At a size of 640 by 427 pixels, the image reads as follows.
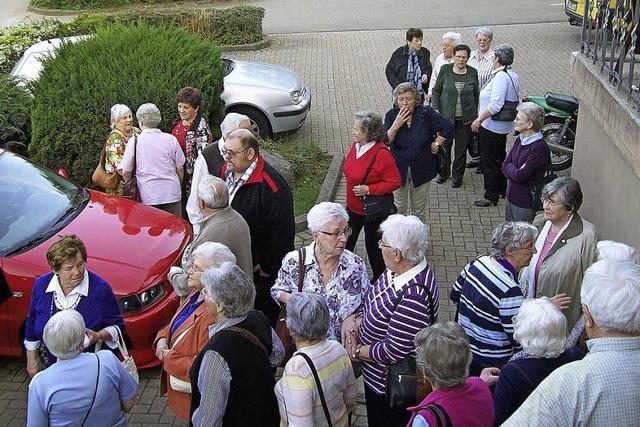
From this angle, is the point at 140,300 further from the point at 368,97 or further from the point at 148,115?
the point at 368,97

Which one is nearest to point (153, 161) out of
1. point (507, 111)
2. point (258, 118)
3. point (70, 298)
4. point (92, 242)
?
point (92, 242)

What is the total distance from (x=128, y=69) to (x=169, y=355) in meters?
5.34

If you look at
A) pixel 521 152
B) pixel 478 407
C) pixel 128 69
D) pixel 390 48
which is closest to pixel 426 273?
pixel 478 407

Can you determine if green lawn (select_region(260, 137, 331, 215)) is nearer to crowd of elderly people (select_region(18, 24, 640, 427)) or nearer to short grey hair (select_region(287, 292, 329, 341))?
crowd of elderly people (select_region(18, 24, 640, 427))

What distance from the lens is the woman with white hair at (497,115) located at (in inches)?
322

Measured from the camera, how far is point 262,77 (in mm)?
11164

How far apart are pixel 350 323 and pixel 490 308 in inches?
32.8

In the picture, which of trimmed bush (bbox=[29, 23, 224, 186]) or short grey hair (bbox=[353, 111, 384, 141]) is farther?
trimmed bush (bbox=[29, 23, 224, 186])

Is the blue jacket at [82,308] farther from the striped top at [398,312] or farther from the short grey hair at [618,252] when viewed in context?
the short grey hair at [618,252]

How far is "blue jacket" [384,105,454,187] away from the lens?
22.9 feet

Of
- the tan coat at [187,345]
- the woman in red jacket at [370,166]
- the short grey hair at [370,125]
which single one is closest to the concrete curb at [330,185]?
the woman in red jacket at [370,166]

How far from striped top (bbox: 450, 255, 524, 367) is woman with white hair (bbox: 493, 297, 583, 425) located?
572 millimetres

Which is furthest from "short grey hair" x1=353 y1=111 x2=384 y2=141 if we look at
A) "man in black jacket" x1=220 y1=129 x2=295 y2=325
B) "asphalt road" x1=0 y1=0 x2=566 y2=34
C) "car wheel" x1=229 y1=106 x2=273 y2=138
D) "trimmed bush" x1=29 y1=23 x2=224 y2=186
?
"asphalt road" x1=0 y1=0 x2=566 y2=34

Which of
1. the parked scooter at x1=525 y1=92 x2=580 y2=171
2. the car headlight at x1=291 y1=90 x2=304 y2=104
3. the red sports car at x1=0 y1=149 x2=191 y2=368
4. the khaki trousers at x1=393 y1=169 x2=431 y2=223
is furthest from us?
the car headlight at x1=291 y1=90 x2=304 y2=104
